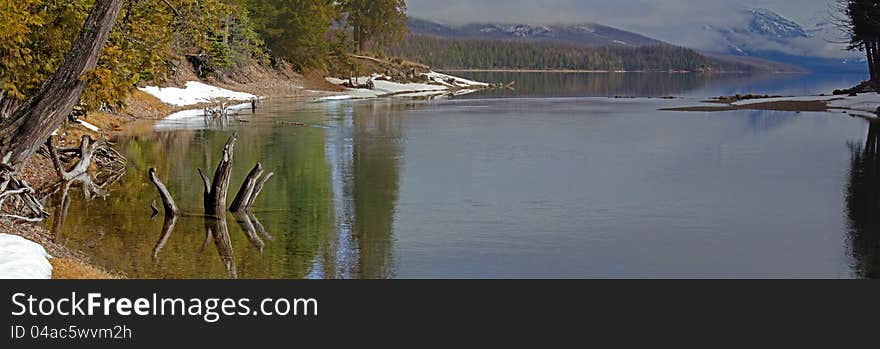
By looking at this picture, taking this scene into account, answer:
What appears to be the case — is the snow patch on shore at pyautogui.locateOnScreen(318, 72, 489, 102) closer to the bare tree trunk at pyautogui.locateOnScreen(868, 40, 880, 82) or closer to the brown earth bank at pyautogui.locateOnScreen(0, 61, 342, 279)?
the brown earth bank at pyautogui.locateOnScreen(0, 61, 342, 279)

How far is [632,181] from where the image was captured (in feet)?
93.9

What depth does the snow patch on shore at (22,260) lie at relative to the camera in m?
Answer: 13.2

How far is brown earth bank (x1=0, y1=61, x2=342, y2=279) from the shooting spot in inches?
629

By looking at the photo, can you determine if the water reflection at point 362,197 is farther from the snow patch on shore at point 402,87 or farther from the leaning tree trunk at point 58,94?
the snow patch on shore at point 402,87

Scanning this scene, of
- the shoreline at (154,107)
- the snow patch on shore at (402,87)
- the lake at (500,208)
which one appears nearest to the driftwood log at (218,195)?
the lake at (500,208)

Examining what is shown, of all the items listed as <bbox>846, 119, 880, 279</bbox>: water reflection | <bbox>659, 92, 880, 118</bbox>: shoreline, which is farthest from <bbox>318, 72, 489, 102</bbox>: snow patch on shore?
<bbox>846, 119, 880, 279</bbox>: water reflection

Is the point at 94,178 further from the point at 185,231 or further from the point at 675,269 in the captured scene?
the point at 675,269

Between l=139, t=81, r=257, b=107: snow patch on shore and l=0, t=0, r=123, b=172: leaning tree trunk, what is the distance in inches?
1520

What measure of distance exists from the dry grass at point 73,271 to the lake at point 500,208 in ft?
3.13

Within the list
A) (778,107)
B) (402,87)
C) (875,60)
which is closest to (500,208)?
(778,107)

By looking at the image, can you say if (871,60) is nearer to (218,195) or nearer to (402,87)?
(402,87)
